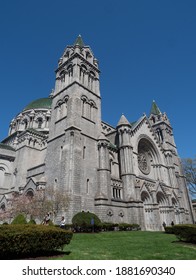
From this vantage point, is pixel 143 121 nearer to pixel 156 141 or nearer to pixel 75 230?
pixel 156 141

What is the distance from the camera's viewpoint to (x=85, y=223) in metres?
22.7

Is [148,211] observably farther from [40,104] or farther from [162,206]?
[40,104]

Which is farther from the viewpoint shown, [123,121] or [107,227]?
[123,121]

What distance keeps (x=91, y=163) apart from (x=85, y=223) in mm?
9899

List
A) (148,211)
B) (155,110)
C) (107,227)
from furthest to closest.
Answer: (155,110)
(148,211)
(107,227)

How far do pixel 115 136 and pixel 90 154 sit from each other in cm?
1159

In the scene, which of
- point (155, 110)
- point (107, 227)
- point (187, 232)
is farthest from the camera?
point (155, 110)

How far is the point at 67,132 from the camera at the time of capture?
1176 inches

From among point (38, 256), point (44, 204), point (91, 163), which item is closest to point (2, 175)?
point (44, 204)

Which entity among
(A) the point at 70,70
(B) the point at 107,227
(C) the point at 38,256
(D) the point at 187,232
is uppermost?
(A) the point at 70,70

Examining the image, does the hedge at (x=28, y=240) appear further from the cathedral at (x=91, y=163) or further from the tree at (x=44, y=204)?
the cathedral at (x=91, y=163)

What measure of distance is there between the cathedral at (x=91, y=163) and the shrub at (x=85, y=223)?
144 cm

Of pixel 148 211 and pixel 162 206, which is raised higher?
pixel 162 206
